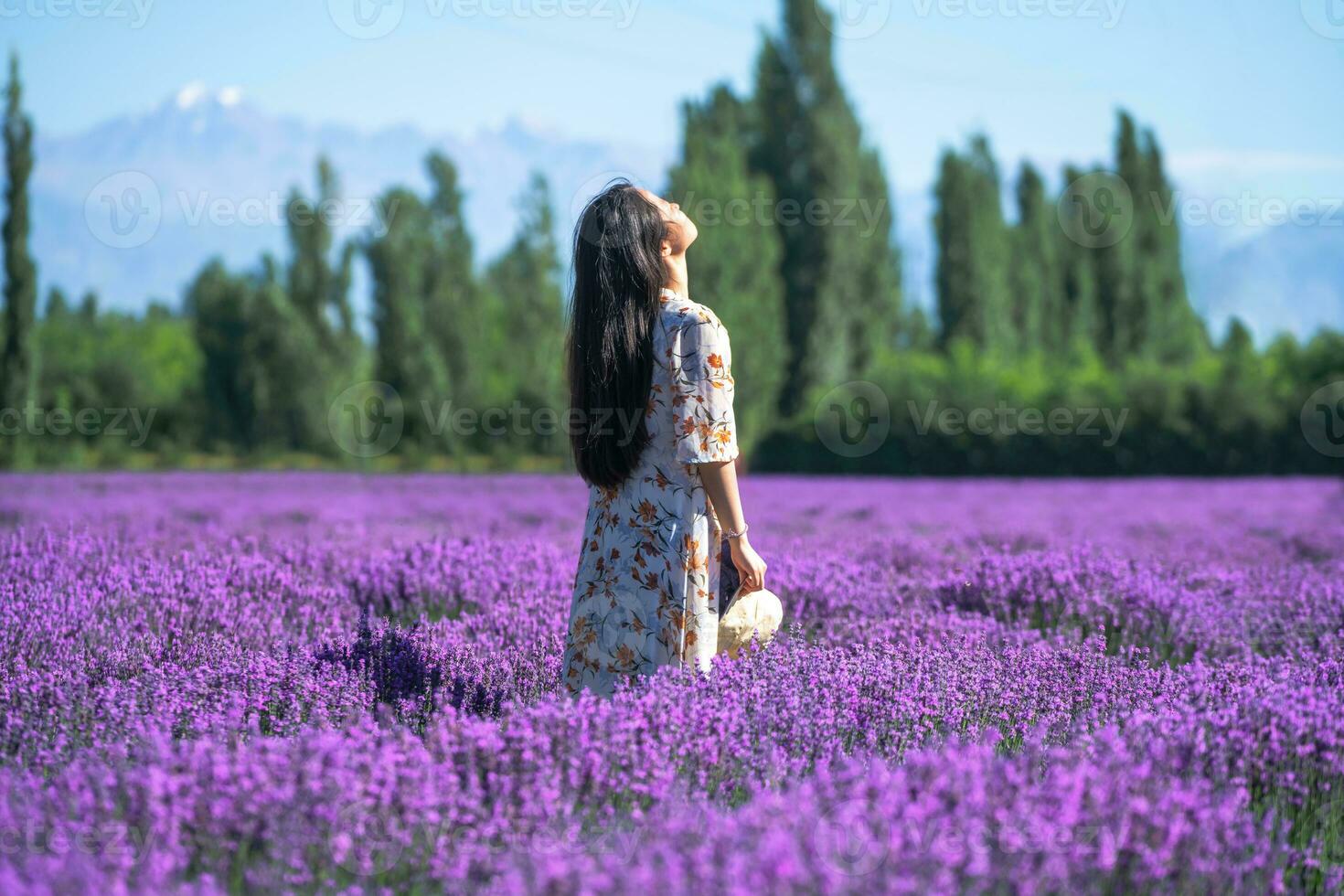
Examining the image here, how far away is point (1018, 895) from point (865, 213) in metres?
29.6

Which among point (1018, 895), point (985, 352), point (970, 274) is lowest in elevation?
point (1018, 895)

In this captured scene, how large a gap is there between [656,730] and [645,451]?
0.86 m

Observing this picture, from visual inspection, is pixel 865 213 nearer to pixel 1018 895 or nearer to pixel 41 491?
pixel 41 491

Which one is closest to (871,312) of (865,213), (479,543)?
(865,213)

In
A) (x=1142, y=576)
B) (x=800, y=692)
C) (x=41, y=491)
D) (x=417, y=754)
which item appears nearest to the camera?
(x=417, y=754)

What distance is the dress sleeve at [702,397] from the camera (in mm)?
3031

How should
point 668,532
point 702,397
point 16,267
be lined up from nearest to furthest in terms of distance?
point 702,397 → point 668,532 → point 16,267

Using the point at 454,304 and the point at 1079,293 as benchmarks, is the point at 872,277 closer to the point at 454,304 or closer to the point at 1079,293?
the point at 1079,293

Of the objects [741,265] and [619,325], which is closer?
[619,325]

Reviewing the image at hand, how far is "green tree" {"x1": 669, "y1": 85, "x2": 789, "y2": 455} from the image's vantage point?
26156mm

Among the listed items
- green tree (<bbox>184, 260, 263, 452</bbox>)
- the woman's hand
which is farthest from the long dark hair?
green tree (<bbox>184, 260, 263, 452</bbox>)

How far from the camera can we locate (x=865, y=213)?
1188 inches

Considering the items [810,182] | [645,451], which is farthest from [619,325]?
[810,182]

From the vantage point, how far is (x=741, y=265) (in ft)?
88.0
